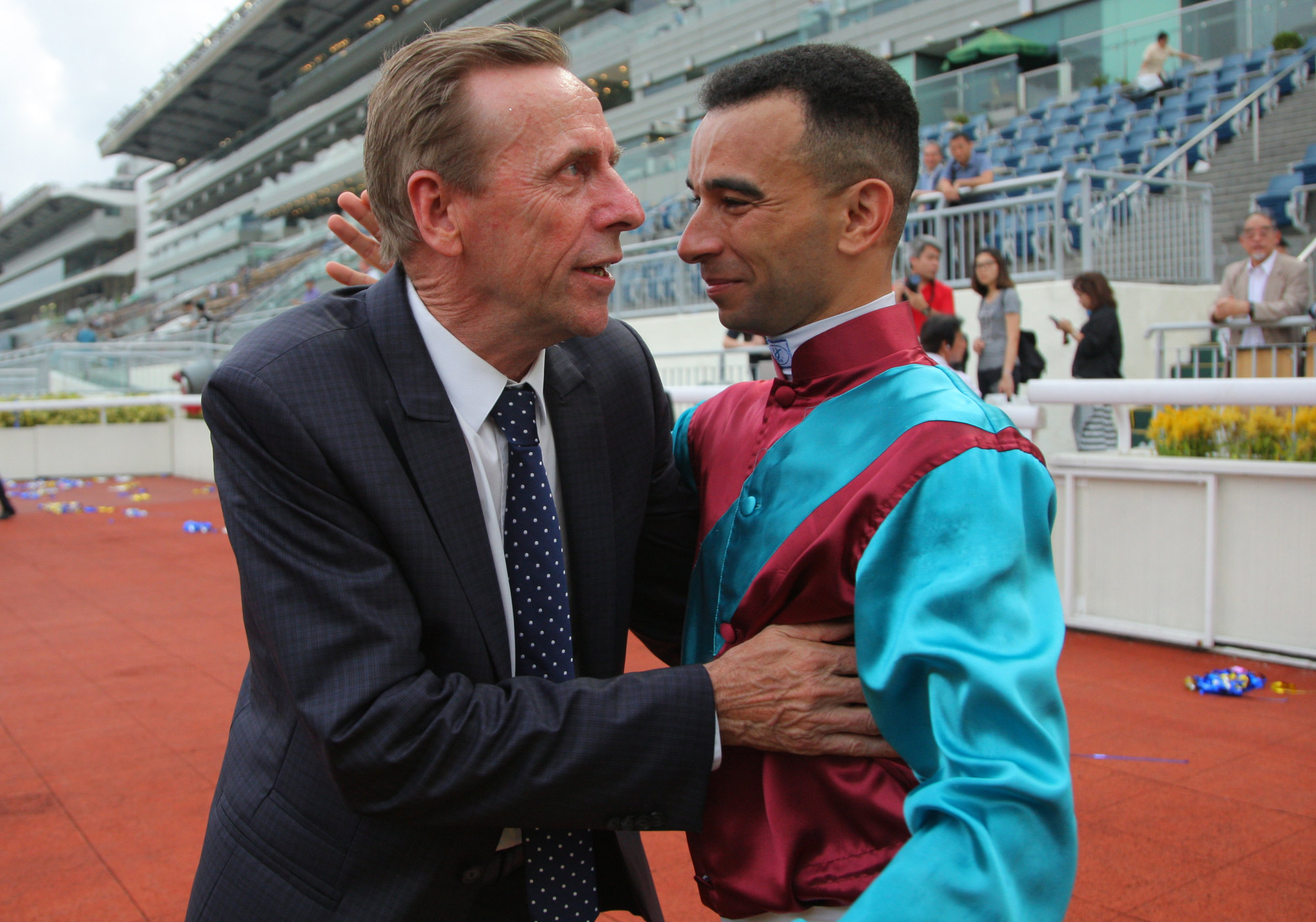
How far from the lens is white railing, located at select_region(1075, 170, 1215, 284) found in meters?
9.87

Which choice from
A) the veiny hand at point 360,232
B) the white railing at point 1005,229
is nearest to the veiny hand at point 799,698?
the veiny hand at point 360,232

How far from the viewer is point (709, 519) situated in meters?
1.67

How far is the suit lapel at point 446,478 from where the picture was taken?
1.45 metres

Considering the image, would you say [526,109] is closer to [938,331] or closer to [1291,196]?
[938,331]

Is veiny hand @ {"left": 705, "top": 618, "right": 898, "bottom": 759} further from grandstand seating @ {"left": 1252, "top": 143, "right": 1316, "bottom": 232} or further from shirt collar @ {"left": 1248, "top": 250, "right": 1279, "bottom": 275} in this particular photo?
grandstand seating @ {"left": 1252, "top": 143, "right": 1316, "bottom": 232}

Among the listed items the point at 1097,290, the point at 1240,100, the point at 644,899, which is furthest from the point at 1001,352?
the point at 1240,100

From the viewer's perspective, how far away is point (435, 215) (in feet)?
5.15

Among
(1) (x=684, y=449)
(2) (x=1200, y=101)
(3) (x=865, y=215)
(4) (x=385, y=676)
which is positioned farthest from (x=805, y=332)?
(2) (x=1200, y=101)

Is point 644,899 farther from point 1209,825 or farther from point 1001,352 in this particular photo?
point 1001,352

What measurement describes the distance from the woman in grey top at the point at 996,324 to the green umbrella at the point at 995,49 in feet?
46.2

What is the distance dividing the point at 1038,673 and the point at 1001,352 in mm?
6901

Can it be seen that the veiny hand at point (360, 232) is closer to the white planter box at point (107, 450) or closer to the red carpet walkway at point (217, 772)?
the red carpet walkway at point (217, 772)

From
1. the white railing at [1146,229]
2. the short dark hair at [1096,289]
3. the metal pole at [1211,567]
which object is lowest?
the metal pole at [1211,567]

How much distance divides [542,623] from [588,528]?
174 mm
